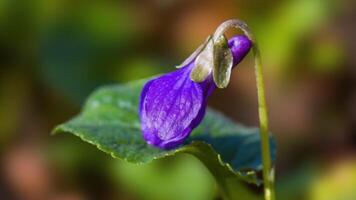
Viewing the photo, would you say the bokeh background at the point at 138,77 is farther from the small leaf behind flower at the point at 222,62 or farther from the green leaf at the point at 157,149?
the small leaf behind flower at the point at 222,62

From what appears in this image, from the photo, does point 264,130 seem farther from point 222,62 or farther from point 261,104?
point 222,62

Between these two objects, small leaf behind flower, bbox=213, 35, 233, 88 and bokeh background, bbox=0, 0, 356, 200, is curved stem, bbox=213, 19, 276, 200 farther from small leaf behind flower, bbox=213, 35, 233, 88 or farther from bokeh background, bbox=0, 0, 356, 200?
bokeh background, bbox=0, 0, 356, 200

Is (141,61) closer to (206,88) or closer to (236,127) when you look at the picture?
(236,127)

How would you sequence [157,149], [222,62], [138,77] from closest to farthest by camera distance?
[222,62], [157,149], [138,77]

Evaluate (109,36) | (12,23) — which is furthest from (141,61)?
(12,23)

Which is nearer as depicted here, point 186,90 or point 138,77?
point 186,90

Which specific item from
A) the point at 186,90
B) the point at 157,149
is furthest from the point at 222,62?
the point at 157,149
